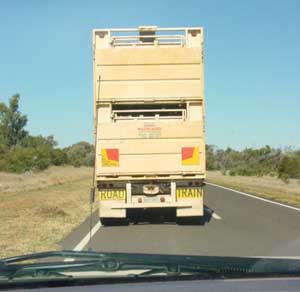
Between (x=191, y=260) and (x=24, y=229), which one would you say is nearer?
(x=191, y=260)

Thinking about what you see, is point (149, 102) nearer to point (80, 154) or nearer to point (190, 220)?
point (190, 220)

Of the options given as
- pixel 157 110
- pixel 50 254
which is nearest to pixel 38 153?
pixel 157 110

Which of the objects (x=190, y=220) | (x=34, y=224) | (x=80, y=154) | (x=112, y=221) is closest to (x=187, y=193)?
(x=190, y=220)

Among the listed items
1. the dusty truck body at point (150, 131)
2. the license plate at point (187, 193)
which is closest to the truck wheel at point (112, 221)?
the dusty truck body at point (150, 131)

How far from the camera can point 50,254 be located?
482 cm

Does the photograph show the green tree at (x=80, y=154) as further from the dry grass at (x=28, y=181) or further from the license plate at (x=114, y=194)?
the license plate at (x=114, y=194)

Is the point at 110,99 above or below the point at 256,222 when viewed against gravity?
above

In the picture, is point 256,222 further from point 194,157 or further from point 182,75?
point 182,75

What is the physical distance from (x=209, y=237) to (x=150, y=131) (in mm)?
3600

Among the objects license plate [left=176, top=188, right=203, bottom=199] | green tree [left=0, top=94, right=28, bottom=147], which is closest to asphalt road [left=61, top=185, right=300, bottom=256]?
license plate [left=176, top=188, right=203, bottom=199]

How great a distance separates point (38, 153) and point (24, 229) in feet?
235

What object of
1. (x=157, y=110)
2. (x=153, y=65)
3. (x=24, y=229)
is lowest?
(x=24, y=229)

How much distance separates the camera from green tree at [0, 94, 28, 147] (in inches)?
3910

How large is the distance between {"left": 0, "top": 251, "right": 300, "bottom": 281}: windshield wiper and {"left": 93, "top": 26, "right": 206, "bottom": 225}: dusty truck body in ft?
35.6
